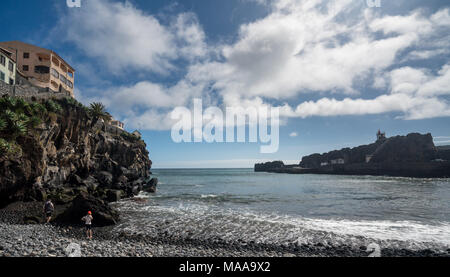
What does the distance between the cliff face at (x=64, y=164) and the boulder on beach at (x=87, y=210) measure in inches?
191

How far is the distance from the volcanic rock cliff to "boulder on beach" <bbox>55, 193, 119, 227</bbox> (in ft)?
0.28

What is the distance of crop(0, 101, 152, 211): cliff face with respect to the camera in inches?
884

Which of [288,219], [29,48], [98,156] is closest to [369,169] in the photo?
[288,219]

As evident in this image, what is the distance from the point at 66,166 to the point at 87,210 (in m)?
20.9

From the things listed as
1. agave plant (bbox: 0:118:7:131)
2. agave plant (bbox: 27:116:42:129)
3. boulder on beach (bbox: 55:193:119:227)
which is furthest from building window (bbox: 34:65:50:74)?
boulder on beach (bbox: 55:193:119:227)

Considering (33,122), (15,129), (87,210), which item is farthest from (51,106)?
(87,210)

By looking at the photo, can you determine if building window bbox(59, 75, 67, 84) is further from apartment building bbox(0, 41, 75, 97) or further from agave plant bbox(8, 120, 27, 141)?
agave plant bbox(8, 120, 27, 141)

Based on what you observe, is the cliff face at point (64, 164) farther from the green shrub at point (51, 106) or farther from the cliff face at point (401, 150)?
the cliff face at point (401, 150)

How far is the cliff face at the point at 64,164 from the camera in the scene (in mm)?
22453

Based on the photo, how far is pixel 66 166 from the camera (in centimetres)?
3288

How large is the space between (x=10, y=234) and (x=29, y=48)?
5869cm

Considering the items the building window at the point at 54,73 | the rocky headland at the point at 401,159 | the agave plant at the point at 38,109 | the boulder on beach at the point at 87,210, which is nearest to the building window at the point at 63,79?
the building window at the point at 54,73

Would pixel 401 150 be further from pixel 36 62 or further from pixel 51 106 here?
pixel 36 62
